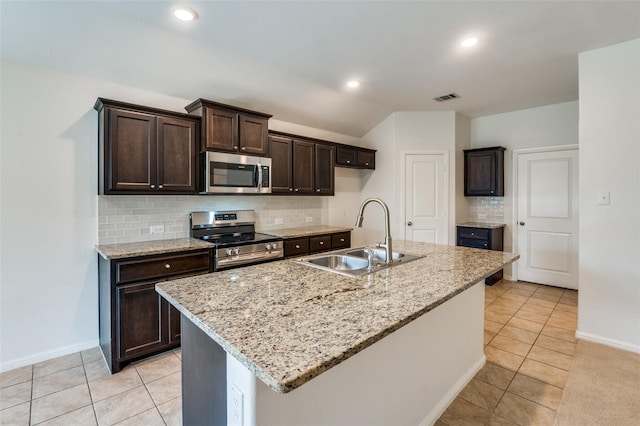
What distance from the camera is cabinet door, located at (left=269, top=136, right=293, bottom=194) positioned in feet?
12.0

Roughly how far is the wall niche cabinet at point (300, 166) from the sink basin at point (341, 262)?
Result: 172 centimetres

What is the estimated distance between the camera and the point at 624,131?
8.71 ft

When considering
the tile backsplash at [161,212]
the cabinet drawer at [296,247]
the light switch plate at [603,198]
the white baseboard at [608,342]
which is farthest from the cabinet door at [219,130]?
the white baseboard at [608,342]

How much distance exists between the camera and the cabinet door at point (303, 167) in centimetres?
388

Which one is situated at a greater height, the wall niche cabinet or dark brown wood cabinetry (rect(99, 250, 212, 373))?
the wall niche cabinet

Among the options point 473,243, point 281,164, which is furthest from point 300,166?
point 473,243

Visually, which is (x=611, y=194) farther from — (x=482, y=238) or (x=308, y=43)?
(x=308, y=43)

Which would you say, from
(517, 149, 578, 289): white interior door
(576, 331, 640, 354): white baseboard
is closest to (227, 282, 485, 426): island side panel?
(576, 331, 640, 354): white baseboard

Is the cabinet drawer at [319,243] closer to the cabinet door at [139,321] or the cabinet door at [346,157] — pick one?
the cabinet door at [346,157]

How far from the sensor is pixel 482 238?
4.48 metres

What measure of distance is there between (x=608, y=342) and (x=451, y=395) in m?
→ 1.89

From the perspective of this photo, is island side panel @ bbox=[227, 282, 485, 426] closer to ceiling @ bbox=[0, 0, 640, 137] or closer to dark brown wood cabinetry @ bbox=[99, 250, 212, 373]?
dark brown wood cabinetry @ bbox=[99, 250, 212, 373]

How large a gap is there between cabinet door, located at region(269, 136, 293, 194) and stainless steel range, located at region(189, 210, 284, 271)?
1.60 feet

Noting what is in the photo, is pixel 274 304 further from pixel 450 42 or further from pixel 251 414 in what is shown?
pixel 450 42
